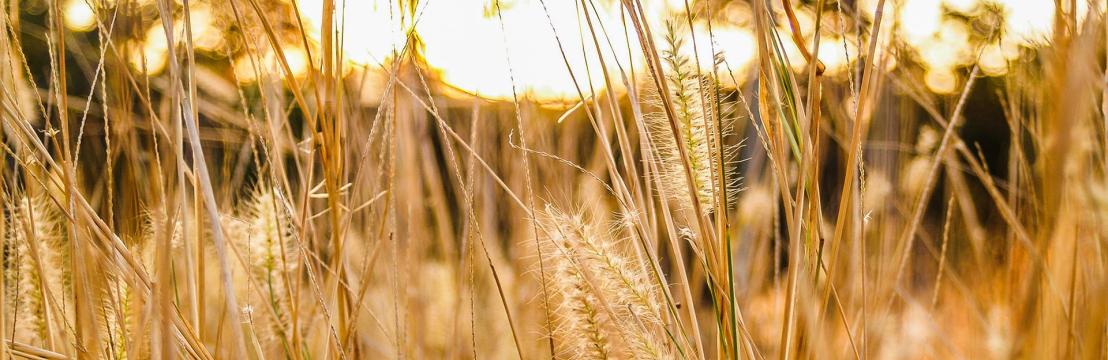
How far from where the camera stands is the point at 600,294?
0.59 m

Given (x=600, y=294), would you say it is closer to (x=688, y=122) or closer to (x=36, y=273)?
(x=688, y=122)

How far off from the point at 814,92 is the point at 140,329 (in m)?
0.45

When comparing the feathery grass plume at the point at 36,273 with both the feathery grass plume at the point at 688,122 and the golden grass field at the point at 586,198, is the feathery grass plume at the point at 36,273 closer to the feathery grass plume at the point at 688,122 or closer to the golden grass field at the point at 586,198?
the golden grass field at the point at 586,198

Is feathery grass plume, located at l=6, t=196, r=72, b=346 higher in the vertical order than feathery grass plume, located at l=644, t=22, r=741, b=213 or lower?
lower

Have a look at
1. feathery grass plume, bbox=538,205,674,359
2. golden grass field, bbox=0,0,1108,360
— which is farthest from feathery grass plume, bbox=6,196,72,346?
feathery grass plume, bbox=538,205,674,359

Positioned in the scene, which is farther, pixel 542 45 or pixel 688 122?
pixel 542 45

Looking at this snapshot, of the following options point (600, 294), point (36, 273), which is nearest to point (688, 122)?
point (600, 294)

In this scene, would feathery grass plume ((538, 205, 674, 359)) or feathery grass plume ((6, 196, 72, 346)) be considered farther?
feathery grass plume ((6, 196, 72, 346))

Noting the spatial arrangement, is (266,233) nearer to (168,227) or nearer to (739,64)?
(168,227)

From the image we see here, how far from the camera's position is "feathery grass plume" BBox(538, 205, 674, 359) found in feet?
1.96

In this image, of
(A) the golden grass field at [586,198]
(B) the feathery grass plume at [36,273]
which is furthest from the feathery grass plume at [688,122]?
(B) the feathery grass plume at [36,273]

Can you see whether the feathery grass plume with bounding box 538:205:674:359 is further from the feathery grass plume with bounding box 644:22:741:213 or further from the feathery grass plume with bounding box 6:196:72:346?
Answer: the feathery grass plume with bounding box 6:196:72:346

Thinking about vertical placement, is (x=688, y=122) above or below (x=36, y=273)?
above

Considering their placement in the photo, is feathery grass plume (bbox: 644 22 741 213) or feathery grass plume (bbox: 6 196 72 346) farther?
feathery grass plume (bbox: 6 196 72 346)
